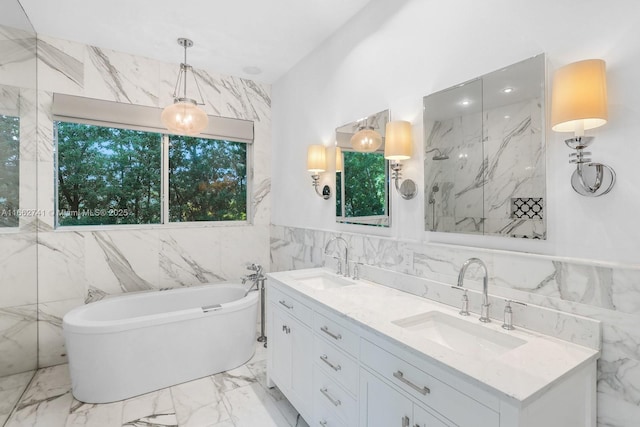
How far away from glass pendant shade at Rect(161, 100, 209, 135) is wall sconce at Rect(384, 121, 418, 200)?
161cm

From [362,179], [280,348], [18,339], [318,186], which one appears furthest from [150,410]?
[362,179]

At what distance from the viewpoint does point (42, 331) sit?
9.34ft

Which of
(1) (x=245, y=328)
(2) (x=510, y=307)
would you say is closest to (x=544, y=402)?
(2) (x=510, y=307)

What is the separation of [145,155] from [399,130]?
268 cm

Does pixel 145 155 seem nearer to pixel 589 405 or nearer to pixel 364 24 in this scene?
pixel 364 24

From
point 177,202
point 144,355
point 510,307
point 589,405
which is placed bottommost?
point 144,355

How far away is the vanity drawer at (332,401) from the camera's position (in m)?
1.56

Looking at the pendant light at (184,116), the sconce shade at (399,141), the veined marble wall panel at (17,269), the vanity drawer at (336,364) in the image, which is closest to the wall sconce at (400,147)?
the sconce shade at (399,141)

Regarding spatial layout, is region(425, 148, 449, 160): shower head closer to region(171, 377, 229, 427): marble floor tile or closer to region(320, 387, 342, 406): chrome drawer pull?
region(320, 387, 342, 406): chrome drawer pull

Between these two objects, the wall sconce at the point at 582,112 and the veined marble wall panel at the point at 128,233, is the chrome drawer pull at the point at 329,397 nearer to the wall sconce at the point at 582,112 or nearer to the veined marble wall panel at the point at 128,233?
the wall sconce at the point at 582,112

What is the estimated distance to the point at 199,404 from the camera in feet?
7.62

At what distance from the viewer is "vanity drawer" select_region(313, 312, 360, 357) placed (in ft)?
5.14

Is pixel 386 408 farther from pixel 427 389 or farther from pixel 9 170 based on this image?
pixel 9 170

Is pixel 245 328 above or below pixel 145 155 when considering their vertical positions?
below
